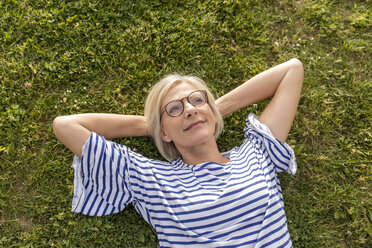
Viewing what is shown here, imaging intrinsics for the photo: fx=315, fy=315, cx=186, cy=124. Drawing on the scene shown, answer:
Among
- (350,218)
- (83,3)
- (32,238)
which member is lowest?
(350,218)

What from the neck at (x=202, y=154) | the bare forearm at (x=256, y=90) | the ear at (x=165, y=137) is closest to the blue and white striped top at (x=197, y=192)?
the neck at (x=202, y=154)

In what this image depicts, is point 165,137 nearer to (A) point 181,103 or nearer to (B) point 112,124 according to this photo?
(A) point 181,103

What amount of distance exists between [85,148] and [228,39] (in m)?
2.87

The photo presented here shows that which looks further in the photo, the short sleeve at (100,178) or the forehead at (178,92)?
the forehead at (178,92)

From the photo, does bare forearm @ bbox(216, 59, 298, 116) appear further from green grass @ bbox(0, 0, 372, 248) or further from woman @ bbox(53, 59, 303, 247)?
green grass @ bbox(0, 0, 372, 248)

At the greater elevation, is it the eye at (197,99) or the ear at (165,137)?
the eye at (197,99)

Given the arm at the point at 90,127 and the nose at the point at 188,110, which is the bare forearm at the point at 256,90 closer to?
the nose at the point at 188,110

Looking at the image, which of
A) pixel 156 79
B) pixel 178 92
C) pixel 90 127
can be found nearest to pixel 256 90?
pixel 178 92

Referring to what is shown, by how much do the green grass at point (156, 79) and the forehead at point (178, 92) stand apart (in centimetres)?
96

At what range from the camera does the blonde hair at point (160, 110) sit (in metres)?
3.87

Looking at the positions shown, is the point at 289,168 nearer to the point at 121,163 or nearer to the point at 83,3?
the point at 121,163

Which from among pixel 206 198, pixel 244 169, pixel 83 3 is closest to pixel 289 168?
pixel 244 169

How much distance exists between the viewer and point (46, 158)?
4391 mm

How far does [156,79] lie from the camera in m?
4.78
